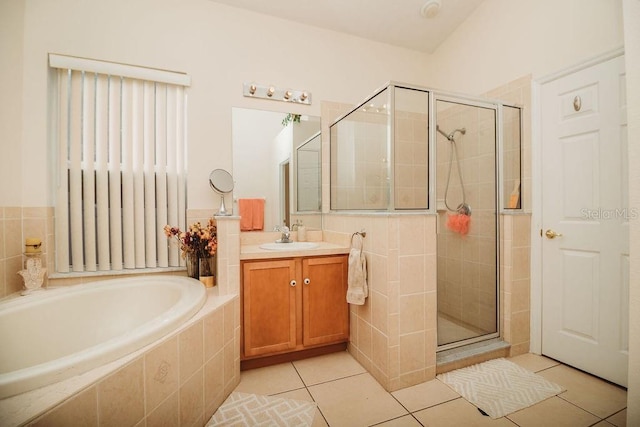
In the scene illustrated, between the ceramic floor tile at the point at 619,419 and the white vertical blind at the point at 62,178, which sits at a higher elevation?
the white vertical blind at the point at 62,178

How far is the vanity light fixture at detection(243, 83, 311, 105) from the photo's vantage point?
2318 mm

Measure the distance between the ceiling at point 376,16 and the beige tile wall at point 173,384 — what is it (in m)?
2.44

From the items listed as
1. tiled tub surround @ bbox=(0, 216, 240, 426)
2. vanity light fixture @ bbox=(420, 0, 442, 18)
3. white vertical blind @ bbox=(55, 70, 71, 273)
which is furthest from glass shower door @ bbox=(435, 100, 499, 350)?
white vertical blind @ bbox=(55, 70, 71, 273)

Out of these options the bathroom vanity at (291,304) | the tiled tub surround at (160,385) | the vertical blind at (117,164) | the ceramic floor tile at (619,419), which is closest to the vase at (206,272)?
→ the tiled tub surround at (160,385)

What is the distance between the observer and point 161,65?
211cm

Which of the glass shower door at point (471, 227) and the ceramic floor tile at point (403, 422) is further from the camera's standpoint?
the glass shower door at point (471, 227)

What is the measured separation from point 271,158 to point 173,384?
1.74m

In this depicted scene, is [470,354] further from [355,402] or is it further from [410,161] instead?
[410,161]

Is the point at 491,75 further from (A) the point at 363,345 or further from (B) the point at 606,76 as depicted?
(A) the point at 363,345

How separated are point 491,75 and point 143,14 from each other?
2.89m

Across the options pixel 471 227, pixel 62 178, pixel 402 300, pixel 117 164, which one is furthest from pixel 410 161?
pixel 62 178

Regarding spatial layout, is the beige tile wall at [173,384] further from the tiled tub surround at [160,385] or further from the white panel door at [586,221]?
the white panel door at [586,221]

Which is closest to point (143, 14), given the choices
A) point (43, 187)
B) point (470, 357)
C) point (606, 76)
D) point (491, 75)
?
point (43, 187)

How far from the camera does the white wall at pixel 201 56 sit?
187 cm
